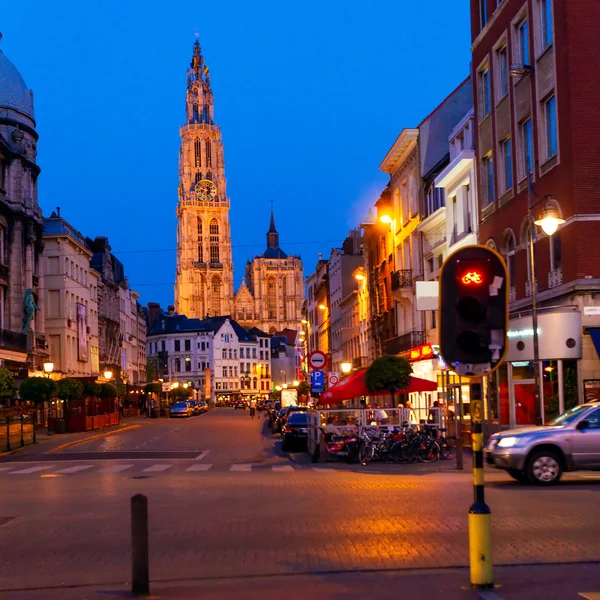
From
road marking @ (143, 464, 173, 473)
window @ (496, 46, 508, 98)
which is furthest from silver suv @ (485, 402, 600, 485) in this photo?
window @ (496, 46, 508, 98)

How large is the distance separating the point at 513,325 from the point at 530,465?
500 inches

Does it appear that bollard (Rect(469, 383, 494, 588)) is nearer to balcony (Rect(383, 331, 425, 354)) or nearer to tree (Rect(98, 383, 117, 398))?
balcony (Rect(383, 331, 425, 354))

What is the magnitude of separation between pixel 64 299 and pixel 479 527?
66.3 m

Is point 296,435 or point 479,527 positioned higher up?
point 479,527

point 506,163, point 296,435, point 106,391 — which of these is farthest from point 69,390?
point 506,163

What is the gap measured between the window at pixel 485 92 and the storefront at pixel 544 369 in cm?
822

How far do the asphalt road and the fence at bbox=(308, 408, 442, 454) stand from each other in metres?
4.34

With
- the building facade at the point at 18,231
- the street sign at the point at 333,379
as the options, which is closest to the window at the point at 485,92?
the street sign at the point at 333,379

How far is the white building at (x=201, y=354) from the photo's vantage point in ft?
530

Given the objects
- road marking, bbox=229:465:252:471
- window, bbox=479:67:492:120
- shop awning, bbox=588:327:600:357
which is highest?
window, bbox=479:67:492:120

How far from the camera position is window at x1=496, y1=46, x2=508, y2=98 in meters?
32.5

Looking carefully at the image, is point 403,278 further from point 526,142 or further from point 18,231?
point 18,231

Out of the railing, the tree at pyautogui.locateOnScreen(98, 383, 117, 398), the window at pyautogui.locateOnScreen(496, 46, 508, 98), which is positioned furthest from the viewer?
the tree at pyautogui.locateOnScreen(98, 383, 117, 398)

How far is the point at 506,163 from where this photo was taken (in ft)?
107
